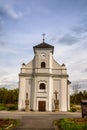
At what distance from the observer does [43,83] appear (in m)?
44.8

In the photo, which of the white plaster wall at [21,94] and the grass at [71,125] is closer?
the grass at [71,125]

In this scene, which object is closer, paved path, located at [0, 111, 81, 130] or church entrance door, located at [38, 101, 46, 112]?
paved path, located at [0, 111, 81, 130]

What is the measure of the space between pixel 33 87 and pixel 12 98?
50.5 m

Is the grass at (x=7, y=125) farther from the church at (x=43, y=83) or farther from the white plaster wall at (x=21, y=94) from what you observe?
the white plaster wall at (x=21, y=94)

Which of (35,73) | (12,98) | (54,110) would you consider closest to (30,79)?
(35,73)

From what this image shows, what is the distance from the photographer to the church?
43875mm

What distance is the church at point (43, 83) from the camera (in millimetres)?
43875

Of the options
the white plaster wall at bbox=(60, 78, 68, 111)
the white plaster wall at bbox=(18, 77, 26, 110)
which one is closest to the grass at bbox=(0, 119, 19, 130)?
the white plaster wall at bbox=(18, 77, 26, 110)

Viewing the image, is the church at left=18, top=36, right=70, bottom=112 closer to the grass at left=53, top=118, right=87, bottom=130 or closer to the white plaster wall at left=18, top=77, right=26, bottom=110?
the white plaster wall at left=18, top=77, right=26, bottom=110

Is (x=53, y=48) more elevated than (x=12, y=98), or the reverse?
(x=53, y=48)

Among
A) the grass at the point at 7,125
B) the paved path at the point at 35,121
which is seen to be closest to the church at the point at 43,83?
the paved path at the point at 35,121

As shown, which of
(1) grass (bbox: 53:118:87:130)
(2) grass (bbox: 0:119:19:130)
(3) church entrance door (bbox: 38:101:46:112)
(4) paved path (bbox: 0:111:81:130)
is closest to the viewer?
(1) grass (bbox: 53:118:87:130)

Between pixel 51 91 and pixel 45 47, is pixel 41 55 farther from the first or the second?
pixel 51 91

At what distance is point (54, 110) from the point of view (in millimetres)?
43375
